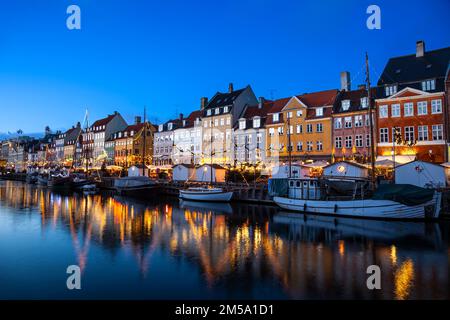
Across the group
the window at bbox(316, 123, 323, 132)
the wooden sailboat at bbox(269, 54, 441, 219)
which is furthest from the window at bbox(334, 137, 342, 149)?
the wooden sailboat at bbox(269, 54, 441, 219)

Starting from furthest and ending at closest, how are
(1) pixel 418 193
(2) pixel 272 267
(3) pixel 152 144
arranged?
(3) pixel 152 144
(1) pixel 418 193
(2) pixel 272 267

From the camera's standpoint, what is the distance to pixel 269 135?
56.8 m

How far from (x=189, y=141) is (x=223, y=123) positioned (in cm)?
993

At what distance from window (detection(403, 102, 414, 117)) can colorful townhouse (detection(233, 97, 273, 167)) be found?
2163cm

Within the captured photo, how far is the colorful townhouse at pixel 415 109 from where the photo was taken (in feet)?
130

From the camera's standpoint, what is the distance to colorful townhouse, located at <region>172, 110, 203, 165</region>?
68312 mm

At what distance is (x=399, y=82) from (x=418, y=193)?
22.7 metres

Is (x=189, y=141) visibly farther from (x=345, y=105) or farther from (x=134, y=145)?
(x=345, y=105)

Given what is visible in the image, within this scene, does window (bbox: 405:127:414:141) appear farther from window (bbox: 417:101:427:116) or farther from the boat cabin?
Result: the boat cabin

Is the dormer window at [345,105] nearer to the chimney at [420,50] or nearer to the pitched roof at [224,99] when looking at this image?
the chimney at [420,50]

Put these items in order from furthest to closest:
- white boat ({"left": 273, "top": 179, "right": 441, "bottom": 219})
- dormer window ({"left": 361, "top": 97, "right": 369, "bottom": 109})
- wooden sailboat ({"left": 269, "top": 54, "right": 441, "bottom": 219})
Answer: dormer window ({"left": 361, "top": 97, "right": 369, "bottom": 109}) → white boat ({"left": 273, "top": 179, "right": 441, "bottom": 219}) → wooden sailboat ({"left": 269, "top": 54, "right": 441, "bottom": 219})

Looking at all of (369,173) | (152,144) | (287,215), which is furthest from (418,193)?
(152,144)

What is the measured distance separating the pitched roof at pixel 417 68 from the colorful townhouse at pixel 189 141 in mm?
34961
